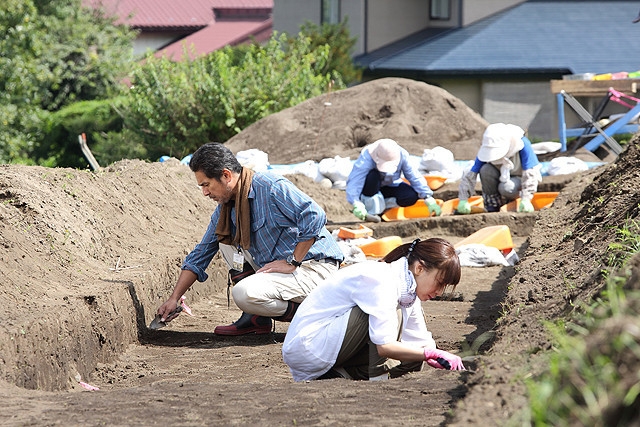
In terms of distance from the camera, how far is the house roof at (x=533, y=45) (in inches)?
874

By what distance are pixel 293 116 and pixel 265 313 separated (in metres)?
11.9

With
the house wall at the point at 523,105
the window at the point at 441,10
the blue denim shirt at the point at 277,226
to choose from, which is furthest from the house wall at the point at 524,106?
the blue denim shirt at the point at 277,226

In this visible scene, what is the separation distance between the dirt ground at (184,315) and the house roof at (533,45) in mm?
11723

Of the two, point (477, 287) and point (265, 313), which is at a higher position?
point (265, 313)

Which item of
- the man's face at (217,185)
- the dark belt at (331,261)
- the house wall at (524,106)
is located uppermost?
the man's face at (217,185)

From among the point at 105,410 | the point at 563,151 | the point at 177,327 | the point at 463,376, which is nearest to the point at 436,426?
the point at 463,376

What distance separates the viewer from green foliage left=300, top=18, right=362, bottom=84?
23.7m

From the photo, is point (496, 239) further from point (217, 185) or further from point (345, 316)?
point (345, 316)

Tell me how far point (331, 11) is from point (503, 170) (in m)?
17.1

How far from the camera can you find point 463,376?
13.3 ft

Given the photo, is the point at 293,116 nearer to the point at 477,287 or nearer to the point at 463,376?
the point at 477,287

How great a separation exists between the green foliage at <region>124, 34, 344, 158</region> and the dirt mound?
3.24ft

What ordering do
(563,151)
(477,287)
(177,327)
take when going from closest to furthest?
(177,327)
(477,287)
(563,151)

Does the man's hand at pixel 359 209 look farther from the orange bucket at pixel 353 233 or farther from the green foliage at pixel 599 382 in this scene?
the green foliage at pixel 599 382
